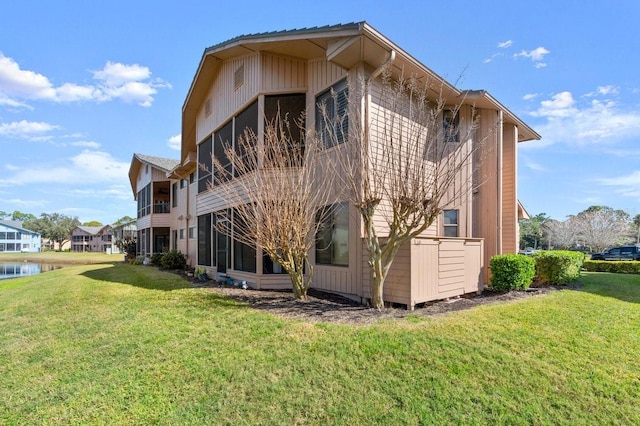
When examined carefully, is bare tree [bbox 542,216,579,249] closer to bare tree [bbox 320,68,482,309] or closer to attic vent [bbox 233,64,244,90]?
bare tree [bbox 320,68,482,309]

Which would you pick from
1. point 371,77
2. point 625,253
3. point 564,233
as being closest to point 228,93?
point 371,77

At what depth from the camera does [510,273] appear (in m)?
8.77

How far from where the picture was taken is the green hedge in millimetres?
15534

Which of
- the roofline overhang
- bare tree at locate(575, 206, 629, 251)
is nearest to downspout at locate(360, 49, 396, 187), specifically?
the roofline overhang

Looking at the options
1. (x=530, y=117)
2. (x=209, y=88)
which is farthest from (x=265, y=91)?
(x=530, y=117)

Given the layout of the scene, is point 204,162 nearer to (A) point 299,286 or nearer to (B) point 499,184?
(A) point 299,286

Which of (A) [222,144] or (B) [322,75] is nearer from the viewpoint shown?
(B) [322,75]

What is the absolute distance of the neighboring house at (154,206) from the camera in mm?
23294

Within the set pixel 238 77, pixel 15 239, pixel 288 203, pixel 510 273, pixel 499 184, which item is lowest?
pixel 15 239

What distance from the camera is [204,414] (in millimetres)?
3443

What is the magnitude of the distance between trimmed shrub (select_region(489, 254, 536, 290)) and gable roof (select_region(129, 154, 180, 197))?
→ 19.3 meters

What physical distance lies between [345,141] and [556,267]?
734 cm

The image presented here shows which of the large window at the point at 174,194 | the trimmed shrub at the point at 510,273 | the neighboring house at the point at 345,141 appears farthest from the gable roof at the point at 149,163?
the trimmed shrub at the point at 510,273

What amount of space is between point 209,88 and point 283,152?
7356 millimetres
